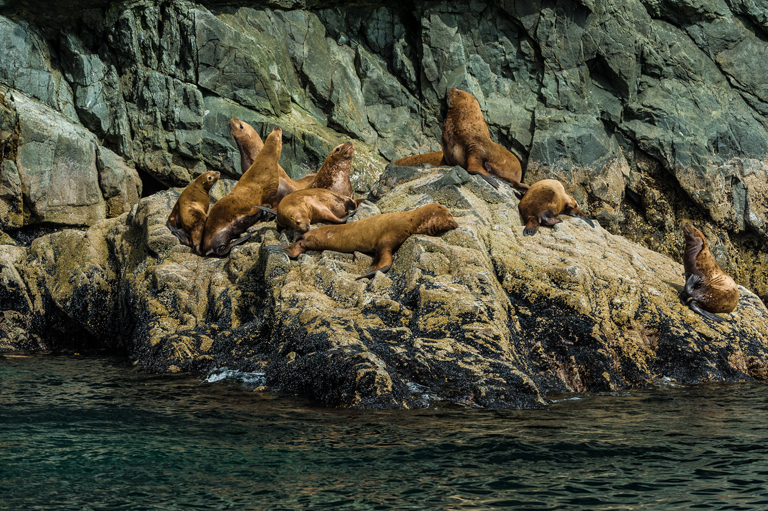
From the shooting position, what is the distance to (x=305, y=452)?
161 inches

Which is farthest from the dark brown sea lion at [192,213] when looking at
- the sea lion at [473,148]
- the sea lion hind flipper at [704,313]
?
the sea lion hind flipper at [704,313]

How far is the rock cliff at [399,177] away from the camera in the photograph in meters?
6.35

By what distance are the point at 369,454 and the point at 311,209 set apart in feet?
15.9

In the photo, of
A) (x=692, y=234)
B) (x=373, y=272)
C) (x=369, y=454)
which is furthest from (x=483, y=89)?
(x=369, y=454)

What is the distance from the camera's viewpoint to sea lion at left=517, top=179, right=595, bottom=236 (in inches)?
333

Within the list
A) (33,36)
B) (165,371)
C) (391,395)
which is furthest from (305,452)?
(33,36)

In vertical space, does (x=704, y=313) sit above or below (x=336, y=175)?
below

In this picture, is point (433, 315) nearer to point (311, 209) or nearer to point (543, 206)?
point (311, 209)

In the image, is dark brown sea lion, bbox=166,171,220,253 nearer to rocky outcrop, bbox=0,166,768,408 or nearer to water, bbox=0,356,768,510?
rocky outcrop, bbox=0,166,768,408

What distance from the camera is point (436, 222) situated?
7.31m

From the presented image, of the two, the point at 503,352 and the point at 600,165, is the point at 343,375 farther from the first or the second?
the point at 600,165

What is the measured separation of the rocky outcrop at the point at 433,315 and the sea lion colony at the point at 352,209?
7.5 inches

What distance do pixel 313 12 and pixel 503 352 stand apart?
45.6ft

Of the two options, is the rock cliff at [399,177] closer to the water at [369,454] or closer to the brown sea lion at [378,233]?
the brown sea lion at [378,233]
